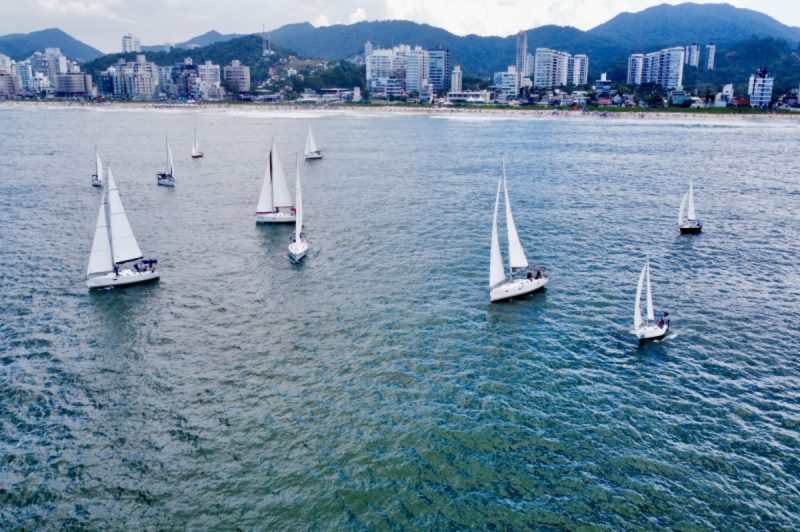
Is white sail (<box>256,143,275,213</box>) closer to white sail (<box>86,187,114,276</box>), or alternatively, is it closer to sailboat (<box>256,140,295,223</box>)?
sailboat (<box>256,140,295,223</box>)

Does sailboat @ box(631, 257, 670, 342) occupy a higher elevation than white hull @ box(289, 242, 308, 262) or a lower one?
lower

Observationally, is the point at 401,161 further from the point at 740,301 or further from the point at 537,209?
the point at 740,301

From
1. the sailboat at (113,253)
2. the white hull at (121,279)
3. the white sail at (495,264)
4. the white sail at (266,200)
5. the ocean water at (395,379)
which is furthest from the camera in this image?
the white sail at (266,200)

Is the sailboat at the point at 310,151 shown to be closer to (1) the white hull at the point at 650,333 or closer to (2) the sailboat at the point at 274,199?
(2) the sailboat at the point at 274,199

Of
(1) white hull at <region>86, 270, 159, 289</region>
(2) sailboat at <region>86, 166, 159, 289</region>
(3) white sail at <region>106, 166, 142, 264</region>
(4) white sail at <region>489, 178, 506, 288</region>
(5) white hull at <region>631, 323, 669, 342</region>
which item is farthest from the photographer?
(3) white sail at <region>106, 166, 142, 264</region>

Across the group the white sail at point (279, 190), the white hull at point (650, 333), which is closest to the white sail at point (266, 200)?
the white sail at point (279, 190)

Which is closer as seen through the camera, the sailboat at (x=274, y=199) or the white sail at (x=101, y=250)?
the white sail at (x=101, y=250)


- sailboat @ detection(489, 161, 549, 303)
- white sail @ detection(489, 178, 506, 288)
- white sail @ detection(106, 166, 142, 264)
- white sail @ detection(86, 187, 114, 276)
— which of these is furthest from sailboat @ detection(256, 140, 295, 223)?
white sail @ detection(489, 178, 506, 288)

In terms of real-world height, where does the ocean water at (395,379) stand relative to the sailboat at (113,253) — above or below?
below

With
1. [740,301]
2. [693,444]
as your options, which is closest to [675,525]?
[693,444]
